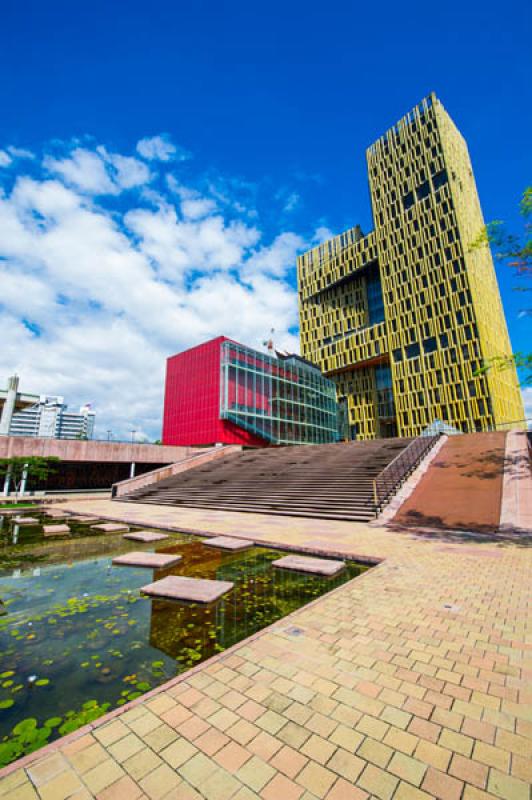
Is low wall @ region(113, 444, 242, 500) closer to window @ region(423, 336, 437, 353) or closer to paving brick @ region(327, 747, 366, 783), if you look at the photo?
paving brick @ region(327, 747, 366, 783)

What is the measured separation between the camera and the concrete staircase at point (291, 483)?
15.1m

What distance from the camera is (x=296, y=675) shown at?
346 cm

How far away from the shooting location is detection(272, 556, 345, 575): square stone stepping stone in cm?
710

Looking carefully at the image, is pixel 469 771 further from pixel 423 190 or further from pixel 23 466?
pixel 423 190

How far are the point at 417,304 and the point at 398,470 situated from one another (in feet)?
139

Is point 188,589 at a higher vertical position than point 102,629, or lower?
higher

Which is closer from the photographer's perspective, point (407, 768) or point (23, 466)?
point (407, 768)

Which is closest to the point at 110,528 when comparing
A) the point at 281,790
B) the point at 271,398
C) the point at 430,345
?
the point at 281,790

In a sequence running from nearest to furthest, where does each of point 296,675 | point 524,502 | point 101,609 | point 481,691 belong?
point 481,691 → point 296,675 → point 101,609 → point 524,502

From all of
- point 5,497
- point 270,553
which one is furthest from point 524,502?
point 5,497

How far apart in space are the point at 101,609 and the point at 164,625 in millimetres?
1283

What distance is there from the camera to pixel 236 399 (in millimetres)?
40188

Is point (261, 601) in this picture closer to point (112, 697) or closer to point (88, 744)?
point (112, 697)

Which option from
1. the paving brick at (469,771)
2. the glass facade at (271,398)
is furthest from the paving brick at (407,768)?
the glass facade at (271,398)
